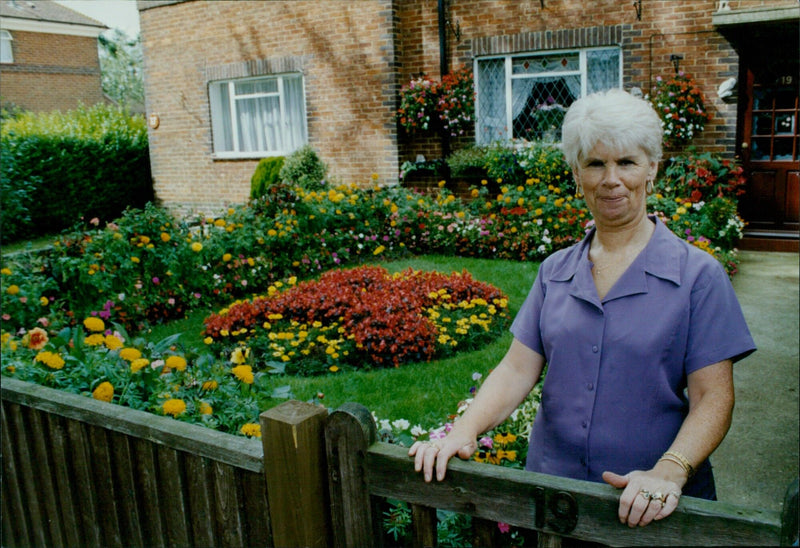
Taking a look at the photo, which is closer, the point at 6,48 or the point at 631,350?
the point at 631,350

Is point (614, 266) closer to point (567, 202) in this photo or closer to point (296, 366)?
point (296, 366)

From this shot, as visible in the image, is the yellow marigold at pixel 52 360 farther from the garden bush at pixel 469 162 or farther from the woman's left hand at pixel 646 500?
the garden bush at pixel 469 162

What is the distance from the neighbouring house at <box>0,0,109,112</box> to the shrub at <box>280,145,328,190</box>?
1135 centimetres

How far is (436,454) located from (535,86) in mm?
9817

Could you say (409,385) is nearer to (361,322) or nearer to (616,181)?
(361,322)

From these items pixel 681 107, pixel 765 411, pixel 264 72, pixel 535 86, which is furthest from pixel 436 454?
pixel 264 72

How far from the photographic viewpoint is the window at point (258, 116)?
42.1 ft

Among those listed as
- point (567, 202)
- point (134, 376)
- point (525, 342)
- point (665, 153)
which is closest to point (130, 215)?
point (134, 376)

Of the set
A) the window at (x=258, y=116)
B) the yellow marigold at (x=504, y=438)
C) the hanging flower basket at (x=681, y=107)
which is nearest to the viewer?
the yellow marigold at (x=504, y=438)

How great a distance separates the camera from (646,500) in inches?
51.4

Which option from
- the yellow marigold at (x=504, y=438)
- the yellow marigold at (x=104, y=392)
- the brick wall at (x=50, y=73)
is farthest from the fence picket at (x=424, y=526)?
the brick wall at (x=50, y=73)

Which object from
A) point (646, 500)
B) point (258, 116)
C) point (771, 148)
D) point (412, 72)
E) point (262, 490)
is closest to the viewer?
point (646, 500)

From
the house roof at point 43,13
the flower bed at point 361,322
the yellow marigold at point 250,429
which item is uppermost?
the house roof at point 43,13

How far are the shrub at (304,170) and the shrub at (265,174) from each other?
0.39 metres
